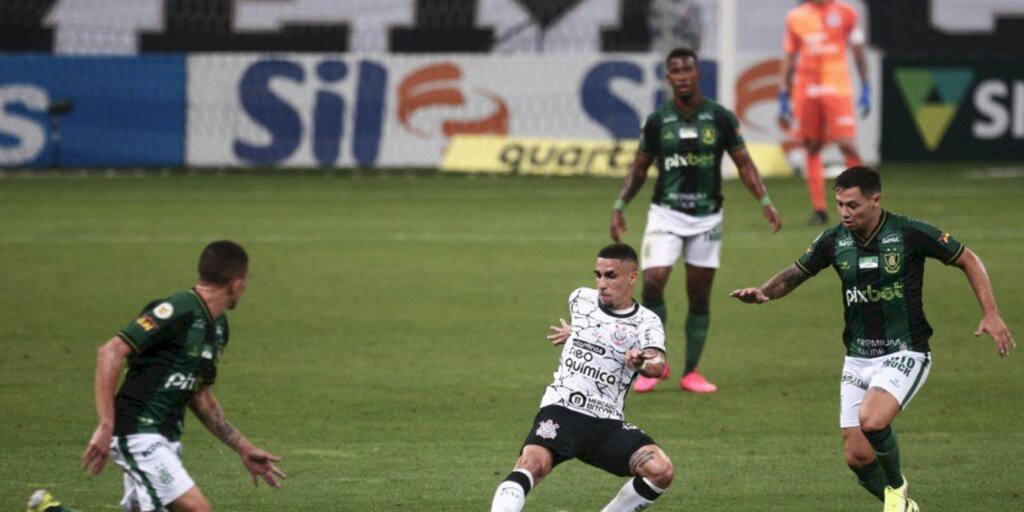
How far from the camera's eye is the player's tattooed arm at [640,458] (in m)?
8.26

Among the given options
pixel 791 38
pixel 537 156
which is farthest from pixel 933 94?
pixel 791 38

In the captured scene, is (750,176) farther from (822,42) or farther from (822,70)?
(822,42)

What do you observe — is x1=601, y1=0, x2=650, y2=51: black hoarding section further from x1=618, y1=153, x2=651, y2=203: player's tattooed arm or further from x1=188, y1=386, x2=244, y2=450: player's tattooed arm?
x1=188, y1=386, x2=244, y2=450: player's tattooed arm

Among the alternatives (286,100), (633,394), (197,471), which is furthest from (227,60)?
(197,471)

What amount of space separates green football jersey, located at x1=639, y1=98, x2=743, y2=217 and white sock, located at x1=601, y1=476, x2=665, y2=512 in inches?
185

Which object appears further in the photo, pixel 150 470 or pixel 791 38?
pixel 791 38

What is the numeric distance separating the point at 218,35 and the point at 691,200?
22669 mm

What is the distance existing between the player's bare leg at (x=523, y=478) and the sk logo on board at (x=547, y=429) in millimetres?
65

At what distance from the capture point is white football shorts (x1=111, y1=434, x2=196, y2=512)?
7336mm

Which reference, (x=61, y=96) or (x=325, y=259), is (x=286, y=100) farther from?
(x=325, y=259)

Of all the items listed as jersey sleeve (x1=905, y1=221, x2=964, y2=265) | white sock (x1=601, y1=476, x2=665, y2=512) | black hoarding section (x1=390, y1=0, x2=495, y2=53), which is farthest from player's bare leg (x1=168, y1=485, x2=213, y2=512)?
black hoarding section (x1=390, y1=0, x2=495, y2=53)

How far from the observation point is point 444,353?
14.3 m

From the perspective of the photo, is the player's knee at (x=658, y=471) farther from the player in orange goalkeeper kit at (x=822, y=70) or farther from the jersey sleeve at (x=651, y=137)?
the player in orange goalkeeper kit at (x=822, y=70)

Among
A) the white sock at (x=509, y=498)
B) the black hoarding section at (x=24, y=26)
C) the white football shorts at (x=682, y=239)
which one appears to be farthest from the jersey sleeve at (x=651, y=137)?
the black hoarding section at (x=24, y=26)
